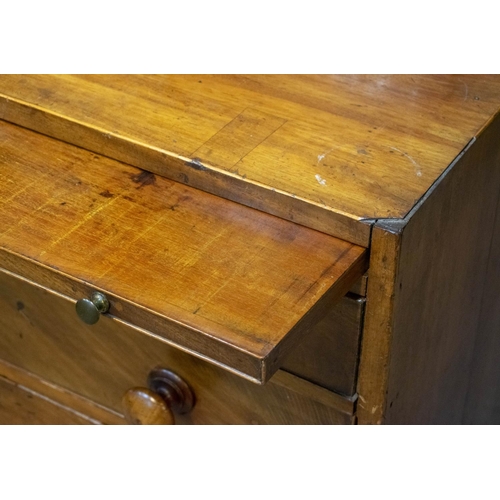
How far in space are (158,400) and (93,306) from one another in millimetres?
370

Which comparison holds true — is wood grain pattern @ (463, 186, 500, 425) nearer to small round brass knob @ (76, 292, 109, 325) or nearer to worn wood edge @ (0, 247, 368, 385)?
worn wood edge @ (0, 247, 368, 385)

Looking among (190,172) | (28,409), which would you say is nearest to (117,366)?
(28,409)

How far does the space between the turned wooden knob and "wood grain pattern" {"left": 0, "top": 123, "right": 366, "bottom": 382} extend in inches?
12.5

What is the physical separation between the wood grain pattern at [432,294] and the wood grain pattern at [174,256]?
0.07 m

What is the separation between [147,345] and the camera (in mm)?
1281

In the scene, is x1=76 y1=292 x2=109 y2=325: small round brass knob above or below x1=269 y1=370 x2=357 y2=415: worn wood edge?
above

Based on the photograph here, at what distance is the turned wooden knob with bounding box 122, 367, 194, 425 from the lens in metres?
1.24

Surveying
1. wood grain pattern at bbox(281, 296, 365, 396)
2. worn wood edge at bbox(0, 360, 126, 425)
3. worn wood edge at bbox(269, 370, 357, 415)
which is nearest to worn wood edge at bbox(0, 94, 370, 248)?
wood grain pattern at bbox(281, 296, 365, 396)

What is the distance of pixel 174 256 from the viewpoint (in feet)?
3.12

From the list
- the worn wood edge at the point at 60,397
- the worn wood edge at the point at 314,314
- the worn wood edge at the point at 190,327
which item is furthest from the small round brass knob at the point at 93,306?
the worn wood edge at the point at 60,397

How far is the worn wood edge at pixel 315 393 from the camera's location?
114 cm

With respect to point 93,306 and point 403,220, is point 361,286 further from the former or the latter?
point 93,306

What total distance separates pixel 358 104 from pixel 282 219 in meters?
0.20

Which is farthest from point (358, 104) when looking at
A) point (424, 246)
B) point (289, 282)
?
point (289, 282)
